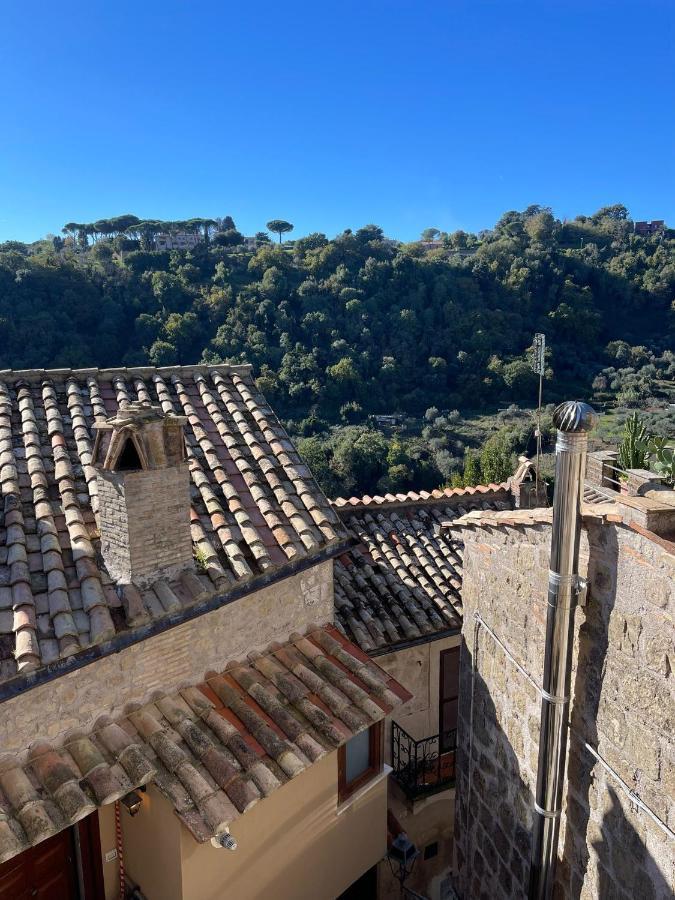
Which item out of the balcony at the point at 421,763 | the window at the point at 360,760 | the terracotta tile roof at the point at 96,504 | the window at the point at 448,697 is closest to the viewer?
the terracotta tile roof at the point at 96,504

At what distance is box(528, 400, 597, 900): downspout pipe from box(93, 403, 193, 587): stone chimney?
3.14m

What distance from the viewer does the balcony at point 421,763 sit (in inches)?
352

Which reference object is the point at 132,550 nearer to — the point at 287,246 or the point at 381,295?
the point at 381,295

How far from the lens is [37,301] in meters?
41.9

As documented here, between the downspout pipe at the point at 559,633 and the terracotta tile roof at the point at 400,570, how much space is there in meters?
3.44

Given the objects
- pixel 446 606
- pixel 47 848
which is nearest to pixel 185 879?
pixel 47 848

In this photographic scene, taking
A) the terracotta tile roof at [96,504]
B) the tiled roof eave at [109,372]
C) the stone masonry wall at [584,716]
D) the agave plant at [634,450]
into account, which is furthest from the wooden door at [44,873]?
the agave plant at [634,450]

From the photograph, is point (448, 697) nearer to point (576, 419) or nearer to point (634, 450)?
point (634, 450)

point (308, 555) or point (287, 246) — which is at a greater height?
point (287, 246)

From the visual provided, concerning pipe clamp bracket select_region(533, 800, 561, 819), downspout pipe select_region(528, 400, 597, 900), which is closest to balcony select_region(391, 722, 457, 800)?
downspout pipe select_region(528, 400, 597, 900)

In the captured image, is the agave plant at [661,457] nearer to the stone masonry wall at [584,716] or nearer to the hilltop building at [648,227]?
the stone masonry wall at [584,716]

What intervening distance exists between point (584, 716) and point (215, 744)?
3.15 m

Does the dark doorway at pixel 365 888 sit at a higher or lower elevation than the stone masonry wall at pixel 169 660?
lower

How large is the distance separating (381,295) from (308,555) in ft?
158
